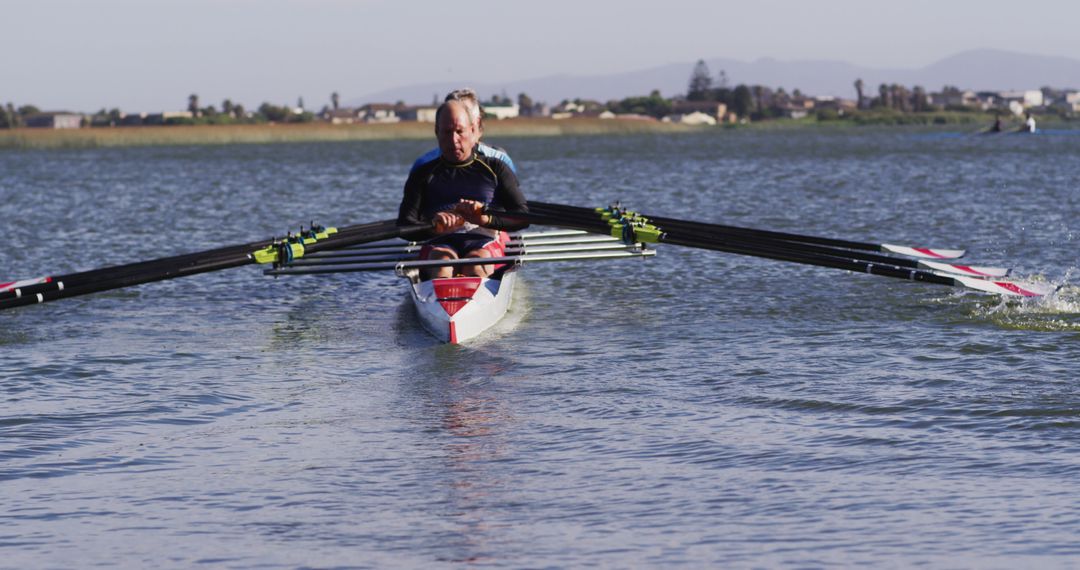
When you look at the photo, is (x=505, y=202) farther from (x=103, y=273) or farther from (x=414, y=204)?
(x=103, y=273)

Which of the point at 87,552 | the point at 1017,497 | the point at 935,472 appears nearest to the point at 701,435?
the point at 935,472

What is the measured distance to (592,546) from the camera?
22.2 ft

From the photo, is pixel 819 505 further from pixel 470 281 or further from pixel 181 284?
pixel 181 284

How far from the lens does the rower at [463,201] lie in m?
13.6

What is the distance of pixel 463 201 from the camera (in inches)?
539

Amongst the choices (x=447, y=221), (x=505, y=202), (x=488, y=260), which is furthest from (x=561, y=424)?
(x=505, y=202)

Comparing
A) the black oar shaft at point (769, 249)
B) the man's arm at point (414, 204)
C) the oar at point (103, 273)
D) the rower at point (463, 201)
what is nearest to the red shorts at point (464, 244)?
the rower at point (463, 201)

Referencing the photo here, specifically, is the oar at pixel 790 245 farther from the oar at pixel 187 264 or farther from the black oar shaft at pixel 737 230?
the oar at pixel 187 264

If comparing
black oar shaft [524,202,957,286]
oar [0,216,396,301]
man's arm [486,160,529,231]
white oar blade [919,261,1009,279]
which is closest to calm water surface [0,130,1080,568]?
white oar blade [919,261,1009,279]

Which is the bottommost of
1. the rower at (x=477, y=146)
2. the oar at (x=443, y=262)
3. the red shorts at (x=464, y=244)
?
the oar at (x=443, y=262)

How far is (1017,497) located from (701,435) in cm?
234

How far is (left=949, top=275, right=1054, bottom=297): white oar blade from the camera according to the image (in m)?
13.3

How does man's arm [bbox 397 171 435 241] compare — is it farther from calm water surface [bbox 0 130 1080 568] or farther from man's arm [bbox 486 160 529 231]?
calm water surface [bbox 0 130 1080 568]

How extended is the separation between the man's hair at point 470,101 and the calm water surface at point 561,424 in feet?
7.58
